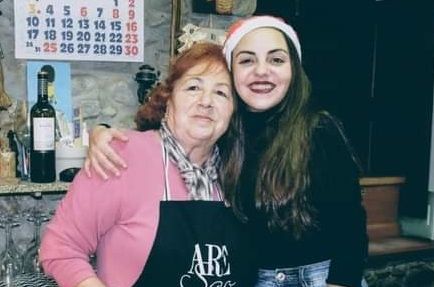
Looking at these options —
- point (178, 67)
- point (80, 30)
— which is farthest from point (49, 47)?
point (178, 67)

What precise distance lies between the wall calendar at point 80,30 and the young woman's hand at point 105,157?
115cm

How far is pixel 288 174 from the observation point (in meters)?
1.67

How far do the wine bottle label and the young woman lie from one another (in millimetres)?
730

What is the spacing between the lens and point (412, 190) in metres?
3.70

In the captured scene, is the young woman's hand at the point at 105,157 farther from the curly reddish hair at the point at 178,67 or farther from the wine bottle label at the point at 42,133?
the wine bottle label at the point at 42,133

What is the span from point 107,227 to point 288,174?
1.69ft

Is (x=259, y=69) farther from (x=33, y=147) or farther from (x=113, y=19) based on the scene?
(x=113, y=19)

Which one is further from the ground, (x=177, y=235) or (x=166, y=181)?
(x=166, y=181)

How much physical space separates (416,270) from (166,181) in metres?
2.37

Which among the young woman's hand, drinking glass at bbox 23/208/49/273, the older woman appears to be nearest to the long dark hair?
the older woman

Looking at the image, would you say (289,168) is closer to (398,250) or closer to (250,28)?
(250,28)

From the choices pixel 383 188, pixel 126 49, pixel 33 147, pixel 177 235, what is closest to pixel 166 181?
pixel 177 235

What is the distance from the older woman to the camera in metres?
1.48

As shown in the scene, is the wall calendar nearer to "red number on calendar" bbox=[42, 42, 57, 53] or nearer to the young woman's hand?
"red number on calendar" bbox=[42, 42, 57, 53]
